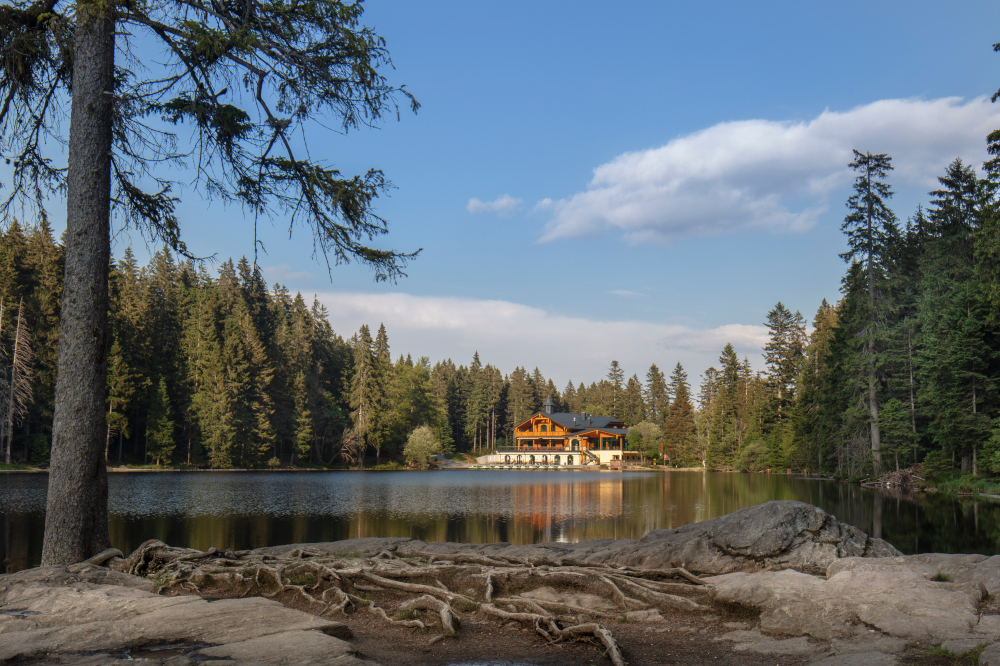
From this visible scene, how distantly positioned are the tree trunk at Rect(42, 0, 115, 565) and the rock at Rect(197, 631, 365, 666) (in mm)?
4876

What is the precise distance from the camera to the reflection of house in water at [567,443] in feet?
256

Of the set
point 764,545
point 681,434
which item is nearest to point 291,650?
point 764,545

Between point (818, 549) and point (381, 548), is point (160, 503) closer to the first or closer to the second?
point (381, 548)

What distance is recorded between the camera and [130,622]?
205 inches

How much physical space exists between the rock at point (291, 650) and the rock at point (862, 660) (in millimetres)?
3563

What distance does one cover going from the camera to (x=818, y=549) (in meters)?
8.07

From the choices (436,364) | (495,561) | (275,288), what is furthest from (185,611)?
(436,364)

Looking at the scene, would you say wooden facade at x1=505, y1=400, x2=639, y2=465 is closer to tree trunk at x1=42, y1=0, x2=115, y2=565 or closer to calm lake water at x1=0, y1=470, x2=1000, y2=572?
calm lake water at x1=0, y1=470, x2=1000, y2=572

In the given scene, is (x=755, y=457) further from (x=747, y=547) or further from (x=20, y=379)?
(x=20, y=379)

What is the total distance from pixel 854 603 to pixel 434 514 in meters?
19.0

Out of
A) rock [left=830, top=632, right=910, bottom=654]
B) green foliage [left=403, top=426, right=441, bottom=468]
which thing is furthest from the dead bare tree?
rock [left=830, top=632, right=910, bottom=654]

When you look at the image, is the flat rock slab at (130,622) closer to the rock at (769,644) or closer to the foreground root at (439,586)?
the foreground root at (439,586)

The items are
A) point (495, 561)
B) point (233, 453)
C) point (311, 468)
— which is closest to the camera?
point (495, 561)

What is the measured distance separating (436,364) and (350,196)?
102466mm
